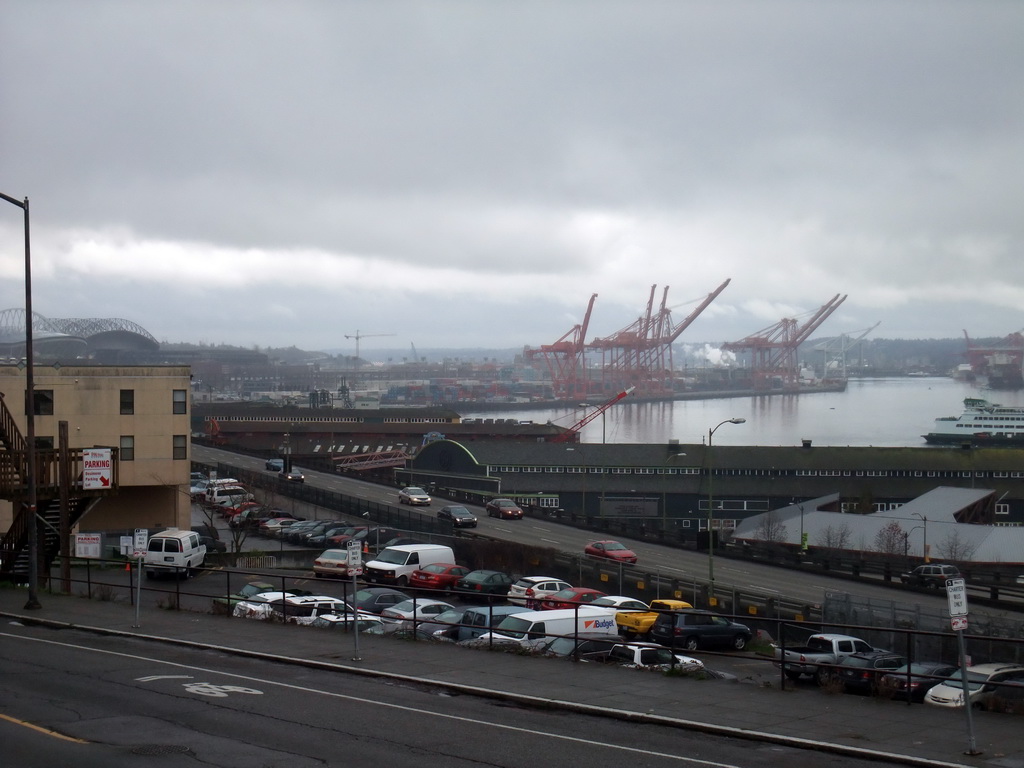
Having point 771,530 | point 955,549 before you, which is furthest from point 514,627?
point 771,530

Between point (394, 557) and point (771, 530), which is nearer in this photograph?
point (394, 557)

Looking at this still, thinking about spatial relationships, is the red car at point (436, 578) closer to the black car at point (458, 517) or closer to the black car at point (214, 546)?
the black car at point (214, 546)

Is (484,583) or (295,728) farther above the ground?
(295,728)

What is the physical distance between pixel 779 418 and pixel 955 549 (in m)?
123

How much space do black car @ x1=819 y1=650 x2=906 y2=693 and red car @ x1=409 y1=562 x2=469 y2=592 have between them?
9.84 meters

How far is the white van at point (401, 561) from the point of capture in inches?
842

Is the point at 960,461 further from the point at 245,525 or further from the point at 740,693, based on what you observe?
the point at 740,693

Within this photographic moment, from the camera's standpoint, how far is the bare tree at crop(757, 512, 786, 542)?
40.8 m

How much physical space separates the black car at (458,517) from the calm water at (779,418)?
2745 inches

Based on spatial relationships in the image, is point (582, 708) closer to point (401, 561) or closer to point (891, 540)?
point (401, 561)

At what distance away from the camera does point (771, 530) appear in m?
41.4

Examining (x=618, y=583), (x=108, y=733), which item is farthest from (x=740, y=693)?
(x=618, y=583)

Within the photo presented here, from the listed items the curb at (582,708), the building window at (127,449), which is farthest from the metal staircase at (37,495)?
the building window at (127,449)

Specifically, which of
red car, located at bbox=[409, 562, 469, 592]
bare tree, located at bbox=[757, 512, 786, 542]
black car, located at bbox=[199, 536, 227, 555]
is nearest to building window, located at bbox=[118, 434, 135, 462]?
black car, located at bbox=[199, 536, 227, 555]
